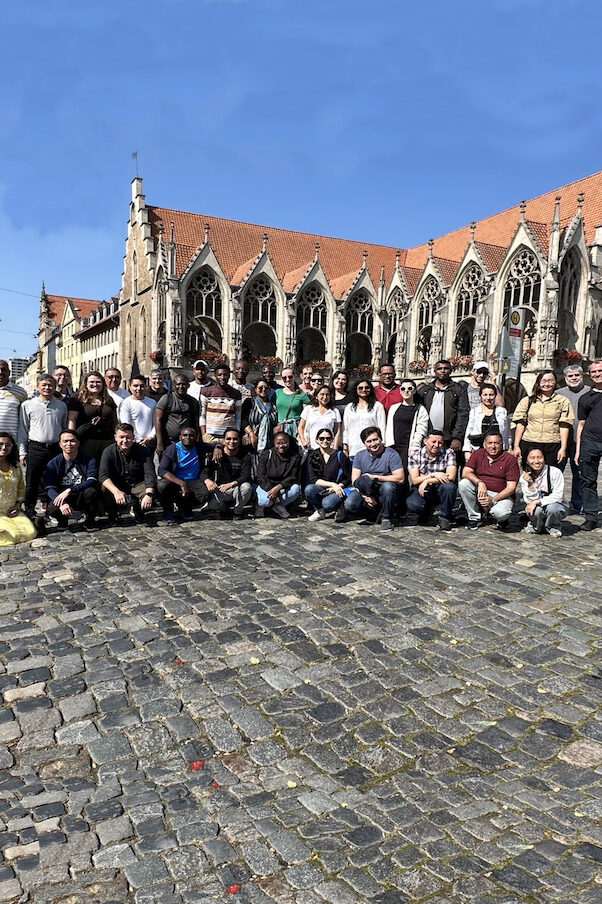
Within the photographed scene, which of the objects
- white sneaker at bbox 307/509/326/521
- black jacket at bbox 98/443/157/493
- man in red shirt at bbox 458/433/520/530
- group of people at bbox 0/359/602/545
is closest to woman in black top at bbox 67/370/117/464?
group of people at bbox 0/359/602/545

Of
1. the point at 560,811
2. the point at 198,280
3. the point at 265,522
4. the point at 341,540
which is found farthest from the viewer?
the point at 198,280

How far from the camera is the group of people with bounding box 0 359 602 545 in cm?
764

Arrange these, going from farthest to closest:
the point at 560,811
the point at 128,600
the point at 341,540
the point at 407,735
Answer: the point at 341,540
the point at 128,600
the point at 407,735
the point at 560,811

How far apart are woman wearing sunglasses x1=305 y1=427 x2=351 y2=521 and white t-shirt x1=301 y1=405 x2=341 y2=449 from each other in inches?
3.4

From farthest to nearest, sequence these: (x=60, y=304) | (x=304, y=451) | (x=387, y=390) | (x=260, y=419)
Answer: (x=60, y=304) < (x=260, y=419) < (x=304, y=451) < (x=387, y=390)

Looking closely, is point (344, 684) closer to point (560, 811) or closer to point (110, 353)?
point (560, 811)

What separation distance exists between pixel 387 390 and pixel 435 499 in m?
1.68

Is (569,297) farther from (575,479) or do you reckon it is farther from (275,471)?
(275,471)

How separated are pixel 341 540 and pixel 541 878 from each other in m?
4.78

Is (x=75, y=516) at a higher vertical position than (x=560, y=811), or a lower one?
higher

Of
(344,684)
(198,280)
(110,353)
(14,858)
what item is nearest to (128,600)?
(344,684)

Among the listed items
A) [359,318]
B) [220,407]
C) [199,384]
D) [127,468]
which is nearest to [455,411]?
[220,407]

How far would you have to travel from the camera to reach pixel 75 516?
8367 millimetres

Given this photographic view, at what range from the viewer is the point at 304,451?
8906 millimetres
